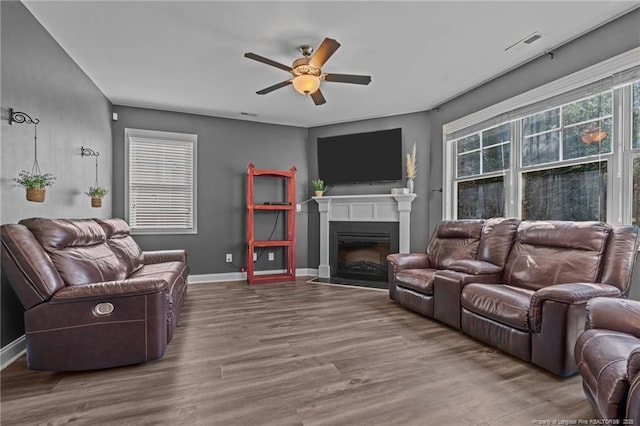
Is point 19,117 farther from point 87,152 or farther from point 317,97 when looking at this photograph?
point 317,97

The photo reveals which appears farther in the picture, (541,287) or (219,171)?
(219,171)

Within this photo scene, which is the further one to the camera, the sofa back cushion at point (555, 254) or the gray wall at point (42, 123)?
the sofa back cushion at point (555, 254)

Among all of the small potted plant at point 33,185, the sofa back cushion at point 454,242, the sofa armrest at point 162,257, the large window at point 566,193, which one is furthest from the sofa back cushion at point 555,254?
the small potted plant at point 33,185

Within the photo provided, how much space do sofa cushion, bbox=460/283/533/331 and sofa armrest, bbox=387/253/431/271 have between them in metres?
1.01

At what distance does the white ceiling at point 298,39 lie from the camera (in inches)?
95.2

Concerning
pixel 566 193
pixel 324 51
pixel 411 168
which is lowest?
pixel 566 193

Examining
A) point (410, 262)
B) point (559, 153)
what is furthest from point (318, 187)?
point (559, 153)

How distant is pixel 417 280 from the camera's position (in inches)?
131

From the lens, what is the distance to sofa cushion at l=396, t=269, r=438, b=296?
3185mm

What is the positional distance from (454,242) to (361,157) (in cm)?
211

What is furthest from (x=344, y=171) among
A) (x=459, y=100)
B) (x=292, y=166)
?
(x=459, y=100)

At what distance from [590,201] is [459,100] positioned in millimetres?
2073

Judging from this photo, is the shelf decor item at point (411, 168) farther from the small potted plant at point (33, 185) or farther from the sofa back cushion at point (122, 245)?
the small potted plant at point (33, 185)

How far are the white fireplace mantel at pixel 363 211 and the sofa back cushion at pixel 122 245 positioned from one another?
9.21 ft
